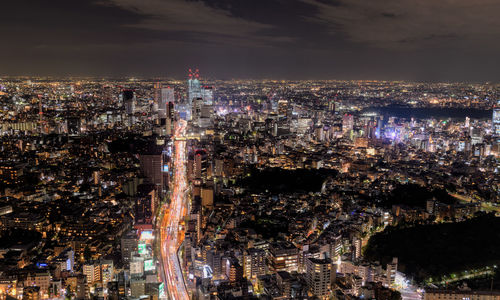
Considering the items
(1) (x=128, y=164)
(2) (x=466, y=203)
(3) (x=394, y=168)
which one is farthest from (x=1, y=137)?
(2) (x=466, y=203)

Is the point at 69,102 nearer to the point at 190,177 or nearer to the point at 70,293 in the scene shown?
the point at 190,177

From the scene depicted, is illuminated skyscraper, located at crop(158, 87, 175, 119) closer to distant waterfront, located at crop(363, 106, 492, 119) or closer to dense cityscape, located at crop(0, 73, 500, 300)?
dense cityscape, located at crop(0, 73, 500, 300)

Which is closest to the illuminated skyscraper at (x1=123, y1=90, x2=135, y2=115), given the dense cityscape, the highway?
the dense cityscape

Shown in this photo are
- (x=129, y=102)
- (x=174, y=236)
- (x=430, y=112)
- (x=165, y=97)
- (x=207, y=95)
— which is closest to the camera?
(x=174, y=236)

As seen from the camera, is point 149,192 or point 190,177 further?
point 190,177

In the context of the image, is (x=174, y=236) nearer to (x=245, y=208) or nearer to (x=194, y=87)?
(x=245, y=208)

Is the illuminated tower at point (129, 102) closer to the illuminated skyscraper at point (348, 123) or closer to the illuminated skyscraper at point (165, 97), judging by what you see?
the illuminated skyscraper at point (165, 97)

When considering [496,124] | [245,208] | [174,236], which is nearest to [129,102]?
[245,208]
